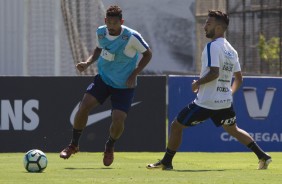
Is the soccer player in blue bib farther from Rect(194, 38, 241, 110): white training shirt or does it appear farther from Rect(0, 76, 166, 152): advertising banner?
Rect(0, 76, 166, 152): advertising banner

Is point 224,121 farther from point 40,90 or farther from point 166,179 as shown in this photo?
point 40,90

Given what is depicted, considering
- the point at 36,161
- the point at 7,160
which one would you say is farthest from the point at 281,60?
the point at 36,161

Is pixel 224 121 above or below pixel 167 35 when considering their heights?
above

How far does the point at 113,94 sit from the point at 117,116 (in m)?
0.33

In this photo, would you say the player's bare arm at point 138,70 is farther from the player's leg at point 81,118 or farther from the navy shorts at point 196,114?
the navy shorts at point 196,114

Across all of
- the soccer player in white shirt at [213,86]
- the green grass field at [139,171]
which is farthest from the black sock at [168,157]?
the green grass field at [139,171]

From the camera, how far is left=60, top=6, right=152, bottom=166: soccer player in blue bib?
526 inches

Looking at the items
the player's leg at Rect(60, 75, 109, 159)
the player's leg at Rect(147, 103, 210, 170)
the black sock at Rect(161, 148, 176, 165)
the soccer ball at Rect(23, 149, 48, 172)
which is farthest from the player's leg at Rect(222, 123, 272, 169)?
the soccer ball at Rect(23, 149, 48, 172)

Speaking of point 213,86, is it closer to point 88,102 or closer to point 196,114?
point 196,114

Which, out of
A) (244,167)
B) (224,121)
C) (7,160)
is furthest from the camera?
(7,160)

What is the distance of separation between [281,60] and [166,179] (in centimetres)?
2357

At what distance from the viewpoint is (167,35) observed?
4156 centimetres

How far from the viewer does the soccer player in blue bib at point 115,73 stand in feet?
43.8

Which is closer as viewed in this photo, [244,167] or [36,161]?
[36,161]
